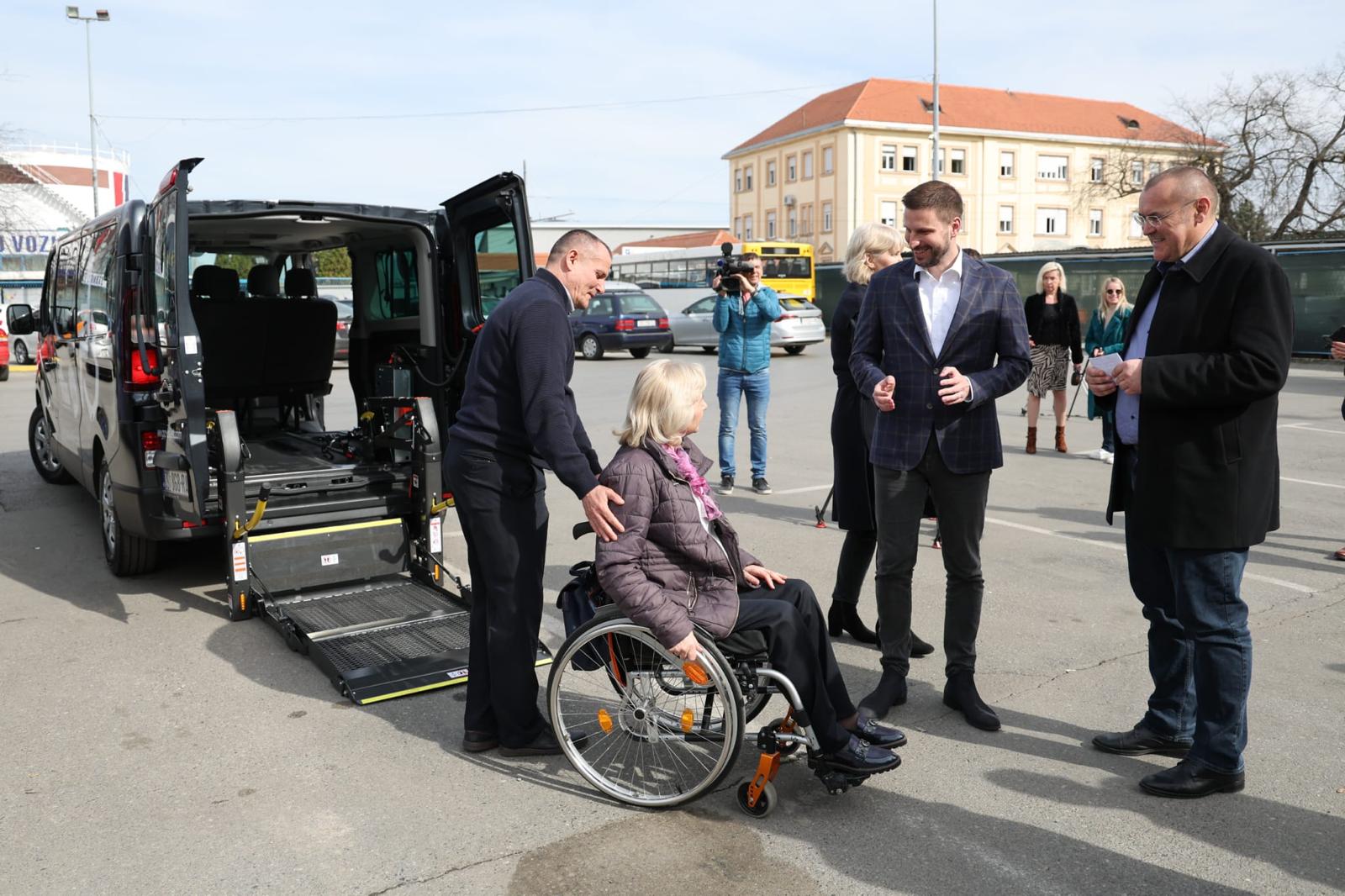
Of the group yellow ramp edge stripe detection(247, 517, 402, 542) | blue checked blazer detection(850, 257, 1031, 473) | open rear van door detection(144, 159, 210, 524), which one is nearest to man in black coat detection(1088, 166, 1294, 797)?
blue checked blazer detection(850, 257, 1031, 473)

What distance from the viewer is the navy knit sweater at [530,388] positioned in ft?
12.0

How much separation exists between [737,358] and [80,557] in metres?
4.82

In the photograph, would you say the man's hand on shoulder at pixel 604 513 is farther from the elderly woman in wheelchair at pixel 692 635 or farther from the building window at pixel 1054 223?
the building window at pixel 1054 223

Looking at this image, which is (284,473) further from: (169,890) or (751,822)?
(751,822)

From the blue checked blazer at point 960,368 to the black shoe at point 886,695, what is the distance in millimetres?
824

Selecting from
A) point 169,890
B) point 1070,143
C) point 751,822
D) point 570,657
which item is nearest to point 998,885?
point 751,822

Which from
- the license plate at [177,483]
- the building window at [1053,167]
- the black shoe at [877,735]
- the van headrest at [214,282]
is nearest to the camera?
the black shoe at [877,735]

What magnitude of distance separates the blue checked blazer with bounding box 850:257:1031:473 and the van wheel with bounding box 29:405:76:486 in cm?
785

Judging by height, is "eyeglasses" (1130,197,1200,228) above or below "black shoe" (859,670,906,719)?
above

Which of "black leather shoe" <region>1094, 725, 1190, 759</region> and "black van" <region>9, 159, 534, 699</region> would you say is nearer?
"black leather shoe" <region>1094, 725, 1190, 759</region>

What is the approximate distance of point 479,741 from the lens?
4.00 metres

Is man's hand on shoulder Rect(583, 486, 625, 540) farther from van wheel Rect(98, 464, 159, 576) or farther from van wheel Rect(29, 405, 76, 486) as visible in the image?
van wheel Rect(29, 405, 76, 486)

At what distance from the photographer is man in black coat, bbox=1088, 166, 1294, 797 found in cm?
341

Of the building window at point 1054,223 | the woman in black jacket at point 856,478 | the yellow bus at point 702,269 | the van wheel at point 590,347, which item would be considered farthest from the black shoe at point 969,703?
the building window at point 1054,223
